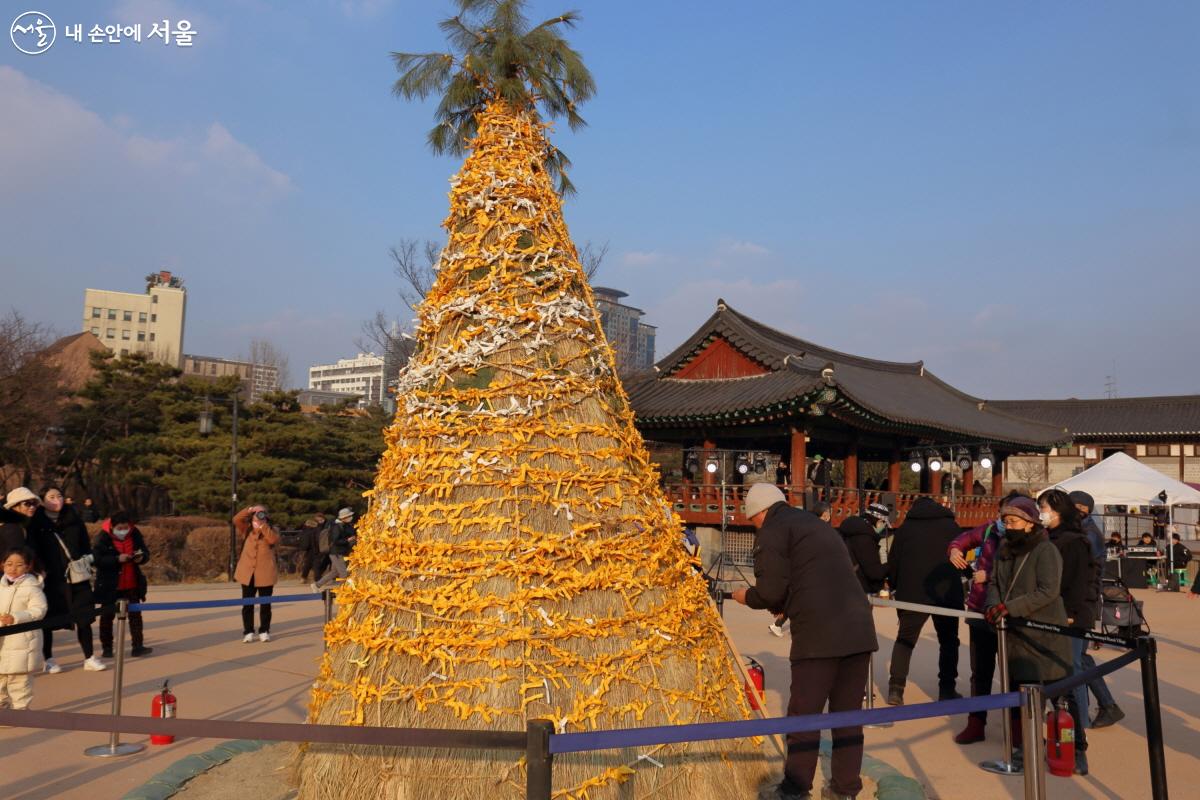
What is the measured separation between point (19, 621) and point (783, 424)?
593 inches

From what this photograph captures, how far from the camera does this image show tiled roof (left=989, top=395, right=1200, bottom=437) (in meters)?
36.1

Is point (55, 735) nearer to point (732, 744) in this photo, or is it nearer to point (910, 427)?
point (732, 744)

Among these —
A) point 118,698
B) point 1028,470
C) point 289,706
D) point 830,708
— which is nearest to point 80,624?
point 289,706

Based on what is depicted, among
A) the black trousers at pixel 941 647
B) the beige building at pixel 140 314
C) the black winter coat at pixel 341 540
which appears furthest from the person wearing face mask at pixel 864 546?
the beige building at pixel 140 314

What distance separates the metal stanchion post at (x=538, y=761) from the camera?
90.9 inches

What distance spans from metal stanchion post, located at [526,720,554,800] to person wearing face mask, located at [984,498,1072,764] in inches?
146

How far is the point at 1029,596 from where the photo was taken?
16.4 feet

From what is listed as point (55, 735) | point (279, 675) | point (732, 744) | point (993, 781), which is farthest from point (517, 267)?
point (279, 675)

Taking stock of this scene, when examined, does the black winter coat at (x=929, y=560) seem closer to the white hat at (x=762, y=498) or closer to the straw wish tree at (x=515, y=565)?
the white hat at (x=762, y=498)

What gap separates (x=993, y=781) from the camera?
5.00m

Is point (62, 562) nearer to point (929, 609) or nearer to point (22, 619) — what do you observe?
point (22, 619)

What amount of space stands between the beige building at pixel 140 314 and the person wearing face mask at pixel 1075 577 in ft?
239

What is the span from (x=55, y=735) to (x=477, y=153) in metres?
4.91

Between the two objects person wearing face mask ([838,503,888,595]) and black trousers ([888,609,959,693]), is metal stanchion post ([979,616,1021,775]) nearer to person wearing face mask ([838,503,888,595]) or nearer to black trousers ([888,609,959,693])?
black trousers ([888,609,959,693])
